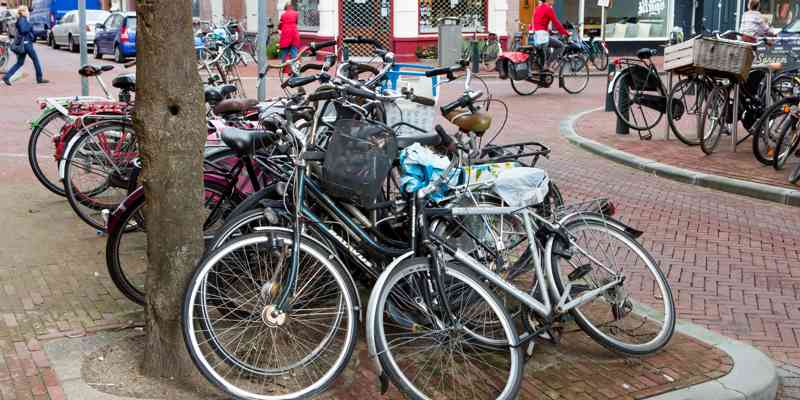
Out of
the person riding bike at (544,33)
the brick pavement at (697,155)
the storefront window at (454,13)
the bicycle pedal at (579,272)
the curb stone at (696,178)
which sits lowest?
the curb stone at (696,178)

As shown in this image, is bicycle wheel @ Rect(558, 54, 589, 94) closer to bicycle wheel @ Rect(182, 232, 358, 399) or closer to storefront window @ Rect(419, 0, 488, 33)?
storefront window @ Rect(419, 0, 488, 33)

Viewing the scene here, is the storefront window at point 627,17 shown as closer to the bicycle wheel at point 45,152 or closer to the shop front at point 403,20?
the shop front at point 403,20

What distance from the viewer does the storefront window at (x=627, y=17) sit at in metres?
27.2

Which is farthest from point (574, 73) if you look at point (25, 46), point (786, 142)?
point (25, 46)

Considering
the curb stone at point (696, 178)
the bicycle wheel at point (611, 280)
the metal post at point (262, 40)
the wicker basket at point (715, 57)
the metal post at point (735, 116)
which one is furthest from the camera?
the metal post at point (735, 116)

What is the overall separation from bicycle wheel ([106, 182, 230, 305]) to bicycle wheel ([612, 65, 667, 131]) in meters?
7.40

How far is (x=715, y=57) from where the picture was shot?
9906 mm

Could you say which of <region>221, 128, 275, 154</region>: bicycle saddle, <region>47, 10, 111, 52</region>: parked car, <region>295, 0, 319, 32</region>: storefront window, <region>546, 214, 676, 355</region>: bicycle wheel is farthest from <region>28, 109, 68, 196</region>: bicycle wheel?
<region>47, 10, 111, 52</region>: parked car

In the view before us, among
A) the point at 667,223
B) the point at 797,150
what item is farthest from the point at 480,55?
the point at 667,223

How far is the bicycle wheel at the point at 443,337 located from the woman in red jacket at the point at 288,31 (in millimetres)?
16998

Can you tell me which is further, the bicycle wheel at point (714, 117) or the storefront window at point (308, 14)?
the storefront window at point (308, 14)

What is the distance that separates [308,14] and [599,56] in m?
8.90

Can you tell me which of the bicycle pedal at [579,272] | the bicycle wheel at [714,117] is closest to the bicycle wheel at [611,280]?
the bicycle pedal at [579,272]

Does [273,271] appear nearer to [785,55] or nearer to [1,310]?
Answer: [1,310]
